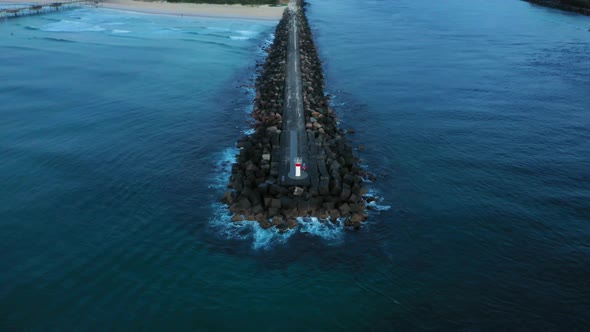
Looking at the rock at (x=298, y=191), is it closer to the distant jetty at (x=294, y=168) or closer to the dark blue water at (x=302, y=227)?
the distant jetty at (x=294, y=168)

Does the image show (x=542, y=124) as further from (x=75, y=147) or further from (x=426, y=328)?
(x=75, y=147)

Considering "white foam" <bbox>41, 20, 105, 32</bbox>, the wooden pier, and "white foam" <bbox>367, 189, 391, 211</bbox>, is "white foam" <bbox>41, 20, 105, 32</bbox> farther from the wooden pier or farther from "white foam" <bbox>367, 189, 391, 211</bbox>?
"white foam" <bbox>367, 189, 391, 211</bbox>

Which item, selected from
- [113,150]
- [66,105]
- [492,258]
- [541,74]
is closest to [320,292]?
[492,258]

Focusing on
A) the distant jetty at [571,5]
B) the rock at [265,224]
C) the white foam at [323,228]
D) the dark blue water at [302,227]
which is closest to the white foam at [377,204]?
the dark blue water at [302,227]

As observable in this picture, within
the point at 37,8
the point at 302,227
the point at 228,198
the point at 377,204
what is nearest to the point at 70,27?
the point at 37,8

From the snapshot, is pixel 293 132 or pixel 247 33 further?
pixel 247 33

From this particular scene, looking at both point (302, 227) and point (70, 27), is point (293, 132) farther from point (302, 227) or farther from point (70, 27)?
point (70, 27)
